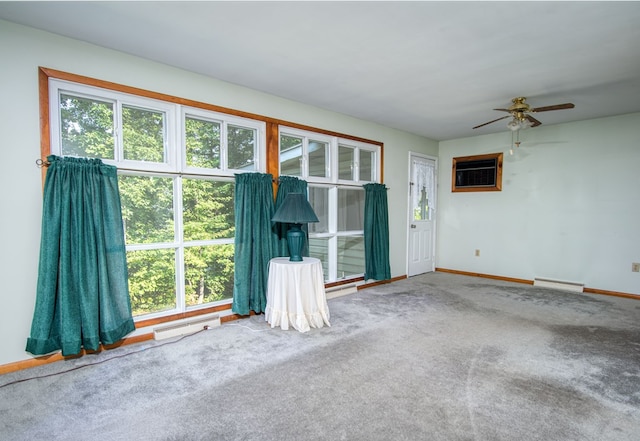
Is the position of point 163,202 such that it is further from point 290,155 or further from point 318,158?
point 318,158

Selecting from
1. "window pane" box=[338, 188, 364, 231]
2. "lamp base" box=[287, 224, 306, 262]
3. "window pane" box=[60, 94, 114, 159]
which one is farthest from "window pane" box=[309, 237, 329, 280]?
"window pane" box=[60, 94, 114, 159]

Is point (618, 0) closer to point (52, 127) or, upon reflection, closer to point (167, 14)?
point (167, 14)

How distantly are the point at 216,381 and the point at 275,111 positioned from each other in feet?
9.56

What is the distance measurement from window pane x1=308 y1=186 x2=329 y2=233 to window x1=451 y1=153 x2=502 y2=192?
3006mm

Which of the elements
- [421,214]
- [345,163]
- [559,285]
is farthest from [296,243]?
[559,285]

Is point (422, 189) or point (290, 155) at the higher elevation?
point (290, 155)

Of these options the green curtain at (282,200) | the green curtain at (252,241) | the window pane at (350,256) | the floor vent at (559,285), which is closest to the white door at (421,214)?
the window pane at (350,256)

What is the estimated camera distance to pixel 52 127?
2482 mm

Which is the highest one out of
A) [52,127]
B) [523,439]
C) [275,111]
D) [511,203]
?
[275,111]

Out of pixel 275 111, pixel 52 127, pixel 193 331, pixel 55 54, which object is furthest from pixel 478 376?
pixel 55 54

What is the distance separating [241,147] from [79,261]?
1881 mm

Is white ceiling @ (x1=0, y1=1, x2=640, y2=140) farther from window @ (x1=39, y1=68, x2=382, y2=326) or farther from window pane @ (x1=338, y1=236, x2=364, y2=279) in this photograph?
window pane @ (x1=338, y1=236, x2=364, y2=279)

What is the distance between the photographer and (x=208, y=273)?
344 centimetres

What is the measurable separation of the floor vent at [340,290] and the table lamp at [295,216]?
124cm
